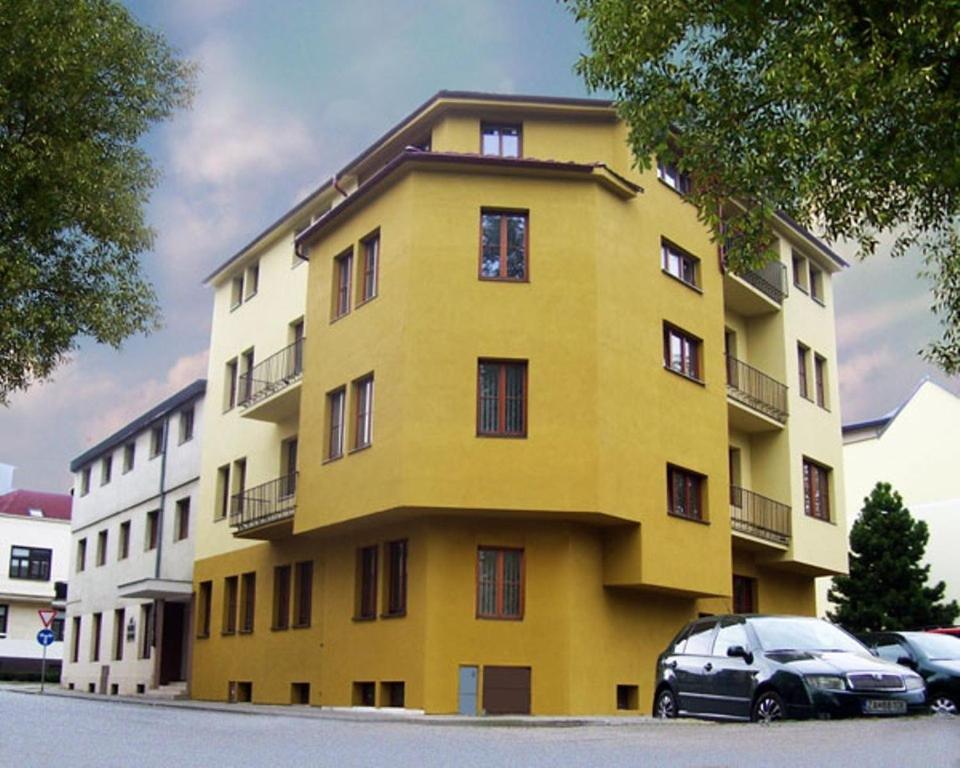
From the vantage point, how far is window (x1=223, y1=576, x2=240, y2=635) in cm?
3394

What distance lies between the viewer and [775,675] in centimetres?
1575

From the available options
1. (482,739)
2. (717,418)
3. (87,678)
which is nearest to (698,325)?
(717,418)

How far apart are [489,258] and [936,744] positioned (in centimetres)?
1597

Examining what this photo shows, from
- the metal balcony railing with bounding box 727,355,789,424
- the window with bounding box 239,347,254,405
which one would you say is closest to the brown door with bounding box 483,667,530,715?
the metal balcony railing with bounding box 727,355,789,424

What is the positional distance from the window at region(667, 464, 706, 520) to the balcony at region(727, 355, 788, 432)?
3.81 metres

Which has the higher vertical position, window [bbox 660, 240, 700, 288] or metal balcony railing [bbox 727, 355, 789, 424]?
window [bbox 660, 240, 700, 288]

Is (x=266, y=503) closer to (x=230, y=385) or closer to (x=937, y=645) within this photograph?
(x=230, y=385)

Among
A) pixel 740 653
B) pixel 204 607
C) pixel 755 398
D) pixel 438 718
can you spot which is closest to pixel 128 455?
pixel 204 607

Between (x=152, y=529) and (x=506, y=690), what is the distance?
2106 centimetres

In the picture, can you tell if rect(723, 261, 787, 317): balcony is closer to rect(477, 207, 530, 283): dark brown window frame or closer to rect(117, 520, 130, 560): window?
→ rect(477, 207, 530, 283): dark brown window frame

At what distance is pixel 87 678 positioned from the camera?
4475 cm

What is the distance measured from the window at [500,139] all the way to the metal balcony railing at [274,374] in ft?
22.2

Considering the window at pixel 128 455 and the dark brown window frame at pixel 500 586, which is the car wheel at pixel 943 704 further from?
the window at pixel 128 455

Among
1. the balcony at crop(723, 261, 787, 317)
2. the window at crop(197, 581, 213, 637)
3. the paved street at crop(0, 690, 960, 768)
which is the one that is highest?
the balcony at crop(723, 261, 787, 317)
